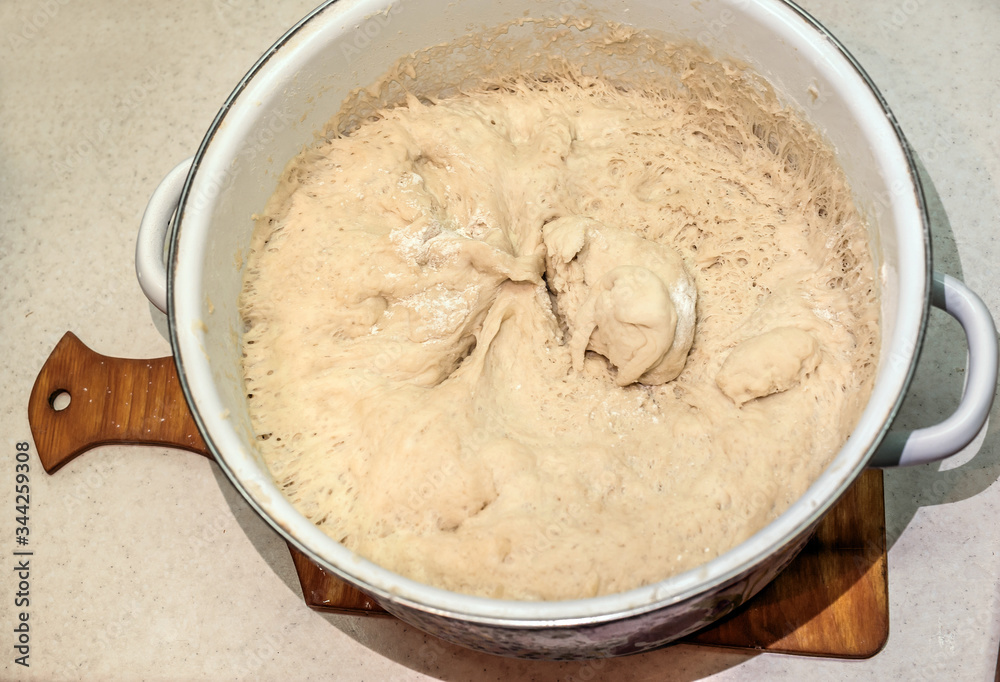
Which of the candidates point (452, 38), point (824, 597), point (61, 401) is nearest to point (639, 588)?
point (824, 597)

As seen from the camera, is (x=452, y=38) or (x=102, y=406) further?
(x=102, y=406)

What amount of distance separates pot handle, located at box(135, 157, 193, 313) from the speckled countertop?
0.51 meters

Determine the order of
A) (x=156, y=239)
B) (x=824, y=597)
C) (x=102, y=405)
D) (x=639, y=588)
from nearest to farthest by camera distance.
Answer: (x=639, y=588) < (x=156, y=239) < (x=824, y=597) < (x=102, y=405)

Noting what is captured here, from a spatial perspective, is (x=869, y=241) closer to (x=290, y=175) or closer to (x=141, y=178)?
(x=290, y=175)

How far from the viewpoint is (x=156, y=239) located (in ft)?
3.60

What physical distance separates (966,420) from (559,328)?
1.76 ft

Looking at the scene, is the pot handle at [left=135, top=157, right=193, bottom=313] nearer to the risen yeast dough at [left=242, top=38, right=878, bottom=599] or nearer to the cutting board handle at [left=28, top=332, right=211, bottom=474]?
the risen yeast dough at [left=242, top=38, right=878, bottom=599]

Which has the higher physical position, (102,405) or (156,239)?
(156,239)

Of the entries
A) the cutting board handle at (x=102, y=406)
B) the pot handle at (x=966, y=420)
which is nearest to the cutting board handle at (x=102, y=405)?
the cutting board handle at (x=102, y=406)

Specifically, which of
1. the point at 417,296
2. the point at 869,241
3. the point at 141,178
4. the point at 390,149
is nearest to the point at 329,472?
the point at 417,296

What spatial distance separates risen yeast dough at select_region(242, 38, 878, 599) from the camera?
1007mm

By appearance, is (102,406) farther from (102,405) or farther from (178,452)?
(178,452)

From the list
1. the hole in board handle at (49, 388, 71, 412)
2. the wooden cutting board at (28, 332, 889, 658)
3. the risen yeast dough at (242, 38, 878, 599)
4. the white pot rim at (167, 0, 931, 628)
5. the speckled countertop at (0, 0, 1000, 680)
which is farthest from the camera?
the hole in board handle at (49, 388, 71, 412)

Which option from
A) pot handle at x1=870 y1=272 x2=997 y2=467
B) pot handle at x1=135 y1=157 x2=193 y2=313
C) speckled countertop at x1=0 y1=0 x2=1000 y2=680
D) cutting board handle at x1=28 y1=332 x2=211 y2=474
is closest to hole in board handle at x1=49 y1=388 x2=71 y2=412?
cutting board handle at x1=28 y1=332 x2=211 y2=474
